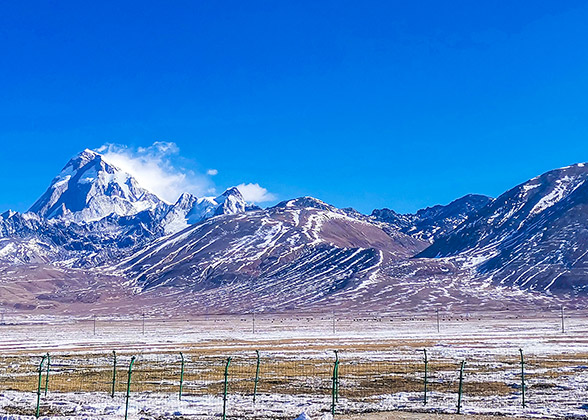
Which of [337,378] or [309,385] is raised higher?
[337,378]

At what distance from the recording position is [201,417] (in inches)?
1208

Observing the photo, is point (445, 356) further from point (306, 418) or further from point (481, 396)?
point (306, 418)

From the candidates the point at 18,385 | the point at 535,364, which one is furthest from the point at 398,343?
the point at 18,385

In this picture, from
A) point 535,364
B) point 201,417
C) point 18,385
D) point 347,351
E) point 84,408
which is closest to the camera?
point 201,417

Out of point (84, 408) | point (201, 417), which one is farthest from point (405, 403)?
point (84, 408)

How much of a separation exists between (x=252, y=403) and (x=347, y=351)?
3824 centimetres

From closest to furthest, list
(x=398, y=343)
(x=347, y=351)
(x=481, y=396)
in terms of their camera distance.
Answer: (x=481, y=396) < (x=347, y=351) < (x=398, y=343)

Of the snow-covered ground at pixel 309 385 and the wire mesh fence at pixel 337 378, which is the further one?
the wire mesh fence at pixel 337 378

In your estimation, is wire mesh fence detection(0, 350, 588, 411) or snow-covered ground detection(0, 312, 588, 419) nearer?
snow-covered ground detection(0, 312, 588, 419)

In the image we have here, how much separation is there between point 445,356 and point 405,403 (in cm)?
3114

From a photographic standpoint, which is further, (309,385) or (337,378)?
(309,385)

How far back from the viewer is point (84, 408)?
107 ft

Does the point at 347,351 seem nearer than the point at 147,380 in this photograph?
No

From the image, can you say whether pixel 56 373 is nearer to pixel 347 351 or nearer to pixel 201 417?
pixel 201 417
